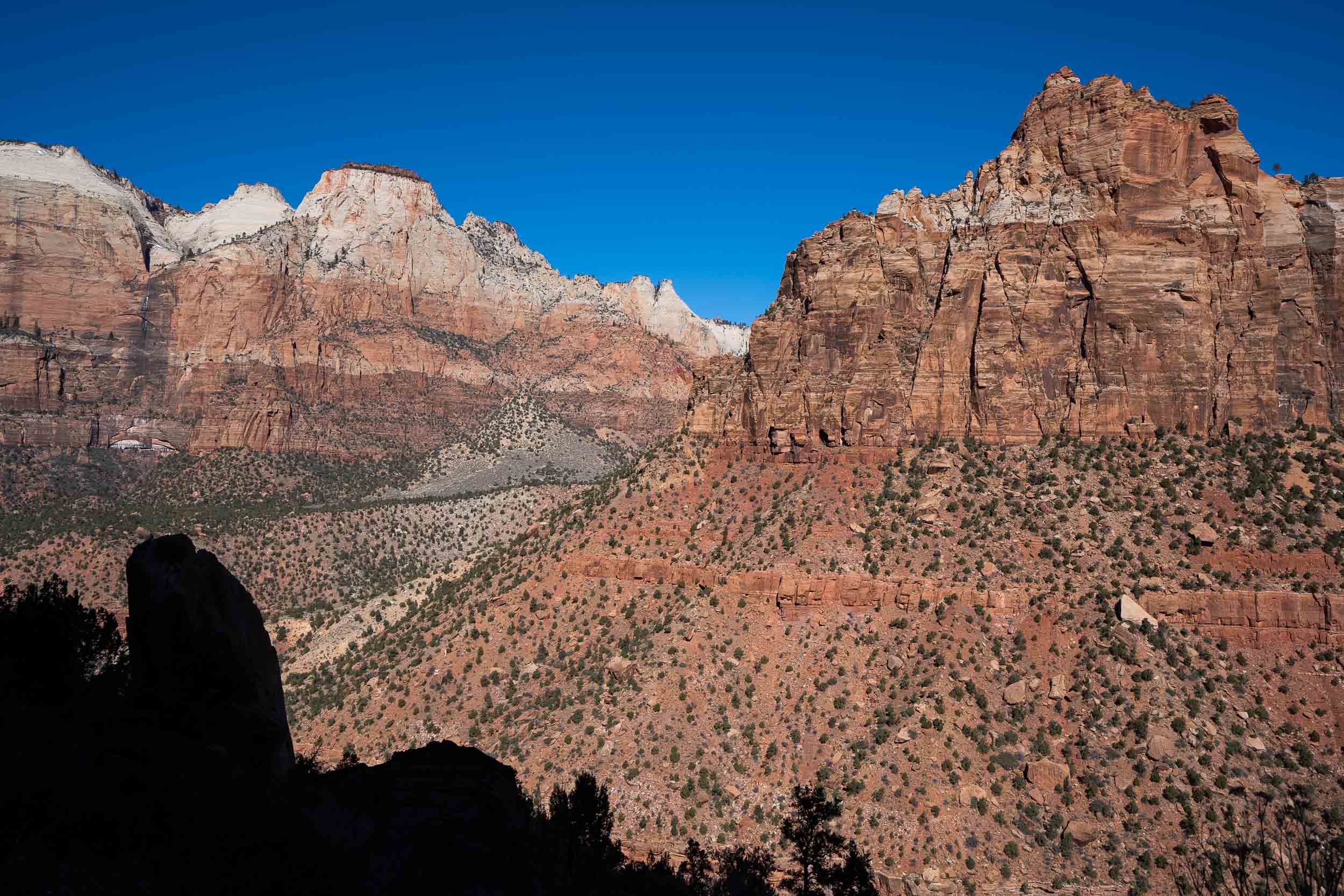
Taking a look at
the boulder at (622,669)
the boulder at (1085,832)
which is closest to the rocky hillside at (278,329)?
the boulder at (622,669)

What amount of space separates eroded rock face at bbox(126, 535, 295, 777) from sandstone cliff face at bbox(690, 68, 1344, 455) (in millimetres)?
39775

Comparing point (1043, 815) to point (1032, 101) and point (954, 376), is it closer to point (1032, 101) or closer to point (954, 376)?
point (954, 376)

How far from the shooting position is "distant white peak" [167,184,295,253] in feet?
600

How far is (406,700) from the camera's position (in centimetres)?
4972

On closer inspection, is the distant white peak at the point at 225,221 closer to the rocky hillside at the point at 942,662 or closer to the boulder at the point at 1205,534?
the rocky hillside at the point at 942,662

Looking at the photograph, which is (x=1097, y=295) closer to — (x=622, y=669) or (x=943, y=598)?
(x=943, y=598)

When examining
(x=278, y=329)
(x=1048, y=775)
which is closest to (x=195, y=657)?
(x=1048, y=775)

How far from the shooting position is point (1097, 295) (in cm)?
4944

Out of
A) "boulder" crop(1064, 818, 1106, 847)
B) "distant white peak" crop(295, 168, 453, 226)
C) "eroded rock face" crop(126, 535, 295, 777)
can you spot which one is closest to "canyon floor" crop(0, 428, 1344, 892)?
"boulder" crop(1064, 818, 1106, 847)

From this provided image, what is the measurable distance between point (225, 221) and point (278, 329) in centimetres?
5594

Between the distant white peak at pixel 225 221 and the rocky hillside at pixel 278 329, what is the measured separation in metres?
0.55

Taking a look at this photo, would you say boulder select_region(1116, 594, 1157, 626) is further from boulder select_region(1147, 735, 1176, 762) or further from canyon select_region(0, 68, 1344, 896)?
boulder select_region(1147, 735, 1176, 762)

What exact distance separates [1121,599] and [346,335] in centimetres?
15148

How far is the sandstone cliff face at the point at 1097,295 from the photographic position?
49000 millimetres
